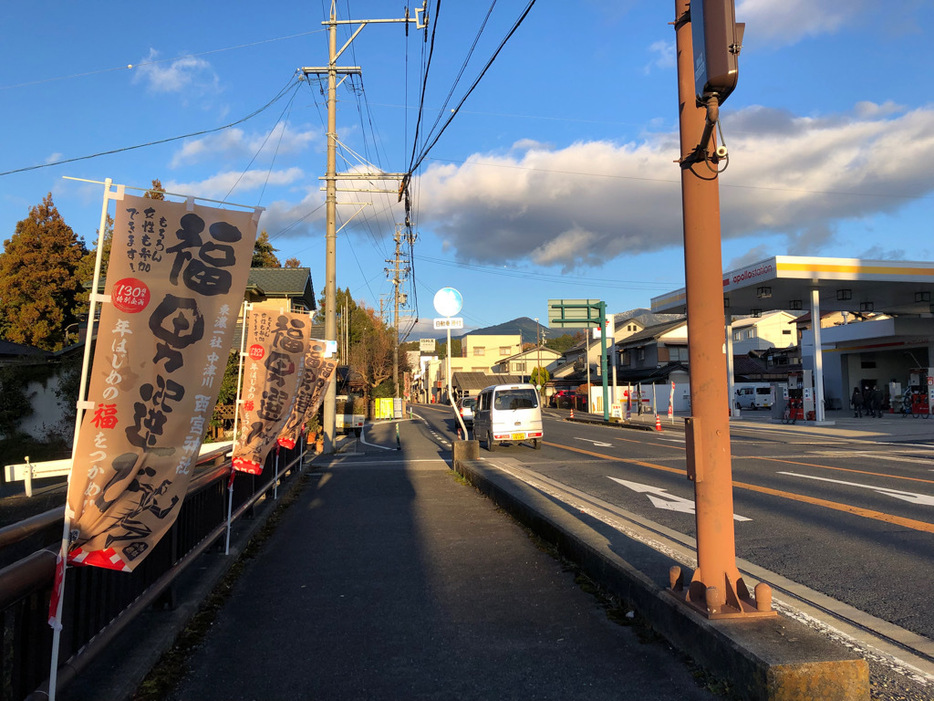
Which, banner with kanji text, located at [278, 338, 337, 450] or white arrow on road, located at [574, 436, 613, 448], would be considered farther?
white arrow on road, located at [574, 436, 613, 448]

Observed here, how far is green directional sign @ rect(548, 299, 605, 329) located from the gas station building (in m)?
3.69

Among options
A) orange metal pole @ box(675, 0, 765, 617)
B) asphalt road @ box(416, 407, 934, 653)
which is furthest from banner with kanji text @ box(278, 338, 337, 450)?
orange metal pole @ box(675, 0, 765, 617)

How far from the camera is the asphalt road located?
566 cm

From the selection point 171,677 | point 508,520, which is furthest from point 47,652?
point 508,520

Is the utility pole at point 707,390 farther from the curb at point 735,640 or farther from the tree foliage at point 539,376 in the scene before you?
the tree foliage at point 539,376

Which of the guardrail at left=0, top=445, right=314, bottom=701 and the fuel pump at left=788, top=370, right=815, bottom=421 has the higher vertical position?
the fuel pump at left=788, top=370, right=815, bottom=421

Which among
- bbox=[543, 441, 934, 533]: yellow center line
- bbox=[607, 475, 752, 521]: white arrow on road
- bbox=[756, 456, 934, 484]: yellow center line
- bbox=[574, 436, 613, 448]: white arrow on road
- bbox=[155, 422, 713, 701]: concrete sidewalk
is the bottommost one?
bbox=[155, 422, 713, 701]: concrete sidewalk

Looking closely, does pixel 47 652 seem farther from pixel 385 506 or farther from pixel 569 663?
pixel 385 506

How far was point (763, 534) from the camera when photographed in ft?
25.0

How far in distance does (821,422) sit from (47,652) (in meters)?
29.9

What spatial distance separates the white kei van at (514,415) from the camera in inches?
780

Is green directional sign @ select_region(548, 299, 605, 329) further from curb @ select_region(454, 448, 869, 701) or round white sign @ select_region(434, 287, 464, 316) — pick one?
curb @ select_region(454, 448, 869, 701)

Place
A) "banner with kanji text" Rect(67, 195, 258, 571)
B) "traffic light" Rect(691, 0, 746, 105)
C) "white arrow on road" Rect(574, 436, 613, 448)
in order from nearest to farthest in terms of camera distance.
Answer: "banner with kanji text" Rect(67, 195, 258, 571) → "traffic light" Rect(691, 0, 746, 105) → "white arrow on road" Rect(574, 436, 613, 448)

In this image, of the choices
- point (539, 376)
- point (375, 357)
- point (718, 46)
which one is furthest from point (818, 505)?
point (539, 376)
